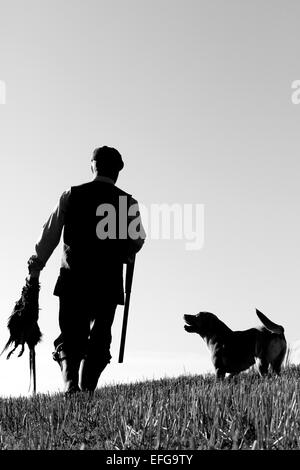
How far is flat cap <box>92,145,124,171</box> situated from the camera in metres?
7.62

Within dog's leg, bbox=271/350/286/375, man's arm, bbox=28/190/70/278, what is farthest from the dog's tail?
man's arm, bbox=28/190/70/278

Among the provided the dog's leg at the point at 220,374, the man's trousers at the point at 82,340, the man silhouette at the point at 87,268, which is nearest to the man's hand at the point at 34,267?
the man silhouette at the point at 87,268

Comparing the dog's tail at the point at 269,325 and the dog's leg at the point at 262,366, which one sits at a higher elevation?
the dog's tail at the point at 269,325

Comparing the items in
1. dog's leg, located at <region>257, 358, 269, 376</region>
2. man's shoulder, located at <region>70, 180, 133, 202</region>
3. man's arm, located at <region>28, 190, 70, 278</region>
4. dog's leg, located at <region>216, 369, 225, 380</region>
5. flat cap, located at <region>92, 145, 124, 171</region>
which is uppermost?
flat cap, located at <region>92, 145, 124, 171</region>

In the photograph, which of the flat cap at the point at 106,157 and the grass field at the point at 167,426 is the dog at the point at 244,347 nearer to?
the flat cap at the point at 106,157

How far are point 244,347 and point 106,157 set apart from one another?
11.5 feet

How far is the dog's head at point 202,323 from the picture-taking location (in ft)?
31.3

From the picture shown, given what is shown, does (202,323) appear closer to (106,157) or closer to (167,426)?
(106,157)

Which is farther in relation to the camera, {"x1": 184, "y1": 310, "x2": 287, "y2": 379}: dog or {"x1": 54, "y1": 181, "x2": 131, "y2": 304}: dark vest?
{"x1": 184, "y1": 310, "x2": 287, "y2": 379}: dog

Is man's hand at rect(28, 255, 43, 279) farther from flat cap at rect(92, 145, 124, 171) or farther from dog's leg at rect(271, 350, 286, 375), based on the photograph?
dog's leg at rect(271, 350, 286, 375)

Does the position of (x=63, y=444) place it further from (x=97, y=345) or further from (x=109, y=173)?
(x=109, y=173)
